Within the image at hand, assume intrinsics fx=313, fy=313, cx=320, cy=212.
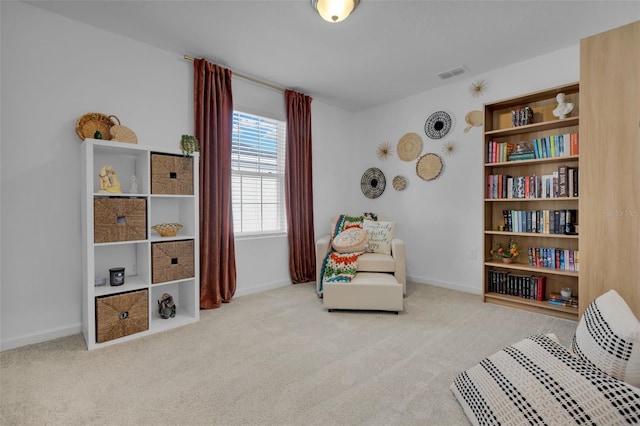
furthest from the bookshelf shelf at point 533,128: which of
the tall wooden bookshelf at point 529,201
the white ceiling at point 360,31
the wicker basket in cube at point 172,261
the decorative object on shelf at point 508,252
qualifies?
the wicker basket in cube at point 172,261

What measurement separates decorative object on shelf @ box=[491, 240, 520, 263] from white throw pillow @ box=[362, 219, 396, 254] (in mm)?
1090

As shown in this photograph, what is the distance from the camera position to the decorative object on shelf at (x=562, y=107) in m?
2.71

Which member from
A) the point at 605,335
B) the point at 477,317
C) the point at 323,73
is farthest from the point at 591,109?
the point at 323,73

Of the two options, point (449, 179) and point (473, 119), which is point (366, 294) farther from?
point (473, 119)

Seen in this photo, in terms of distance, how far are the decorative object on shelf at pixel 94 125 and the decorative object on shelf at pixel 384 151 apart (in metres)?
3.17

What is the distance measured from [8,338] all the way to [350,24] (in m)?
3.37

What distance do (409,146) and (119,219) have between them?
11.0 feet

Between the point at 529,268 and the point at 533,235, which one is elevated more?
the point at 533,235

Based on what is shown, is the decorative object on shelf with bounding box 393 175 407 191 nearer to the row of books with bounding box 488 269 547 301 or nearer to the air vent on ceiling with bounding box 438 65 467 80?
the air vent on ceiling with bounding box 438 65 467 80

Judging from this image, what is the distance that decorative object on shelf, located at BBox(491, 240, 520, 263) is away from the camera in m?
3.12

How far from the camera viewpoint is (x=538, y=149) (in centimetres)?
287

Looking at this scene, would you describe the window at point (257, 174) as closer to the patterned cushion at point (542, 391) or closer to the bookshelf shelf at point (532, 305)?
the bookshelf shelf at point (532, 305)

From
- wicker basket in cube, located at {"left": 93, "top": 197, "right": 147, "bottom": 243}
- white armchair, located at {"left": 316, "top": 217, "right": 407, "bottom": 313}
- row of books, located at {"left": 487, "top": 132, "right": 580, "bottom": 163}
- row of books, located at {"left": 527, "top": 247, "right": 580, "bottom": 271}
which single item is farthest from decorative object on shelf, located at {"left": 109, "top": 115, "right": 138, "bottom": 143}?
row of books, located at {"left": 527, "top": 247, "right": 580, "bottom": 271}

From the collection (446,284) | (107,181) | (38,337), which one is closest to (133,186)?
(107,181)
